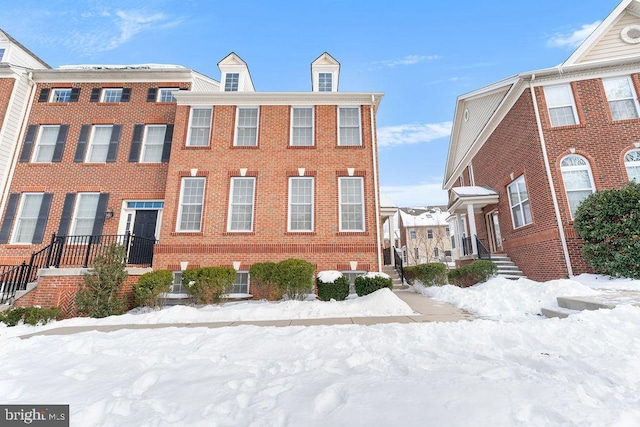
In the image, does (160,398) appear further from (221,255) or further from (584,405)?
(221,255)

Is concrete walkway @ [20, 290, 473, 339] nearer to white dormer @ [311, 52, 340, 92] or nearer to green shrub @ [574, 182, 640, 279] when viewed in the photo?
green shrub @ [574, 182, 640, 279]

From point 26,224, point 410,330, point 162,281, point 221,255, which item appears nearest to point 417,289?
point 410,330

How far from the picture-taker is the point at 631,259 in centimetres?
786

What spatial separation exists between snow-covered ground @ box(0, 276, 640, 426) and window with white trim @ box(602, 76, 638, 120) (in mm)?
10379

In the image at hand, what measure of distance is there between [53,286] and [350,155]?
34.9 ft

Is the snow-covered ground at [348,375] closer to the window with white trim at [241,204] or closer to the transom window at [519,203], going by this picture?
the window with white trim at [241,204]

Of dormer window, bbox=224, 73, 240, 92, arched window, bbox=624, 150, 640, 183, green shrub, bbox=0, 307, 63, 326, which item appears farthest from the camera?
dormer window, bbox=224, 73, 240, 92

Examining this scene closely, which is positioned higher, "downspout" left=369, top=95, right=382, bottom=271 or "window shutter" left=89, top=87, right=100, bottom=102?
"window shutter" left=89, top=87, right=100, bottom=102

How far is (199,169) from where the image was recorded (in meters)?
11.2

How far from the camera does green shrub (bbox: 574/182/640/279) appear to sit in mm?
7925

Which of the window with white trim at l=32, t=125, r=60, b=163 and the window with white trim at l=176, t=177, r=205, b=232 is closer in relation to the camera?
the window with white trim at l=176, t=177, r=205, b=232

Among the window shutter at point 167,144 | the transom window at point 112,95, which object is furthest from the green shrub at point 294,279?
the transom window at point 112,95

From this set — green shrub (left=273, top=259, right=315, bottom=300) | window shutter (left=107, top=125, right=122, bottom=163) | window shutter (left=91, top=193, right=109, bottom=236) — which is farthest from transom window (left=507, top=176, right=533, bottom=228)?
window shutter (left=107, top=125, right=122, bottom=163)

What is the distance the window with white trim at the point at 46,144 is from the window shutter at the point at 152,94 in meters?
4.21
